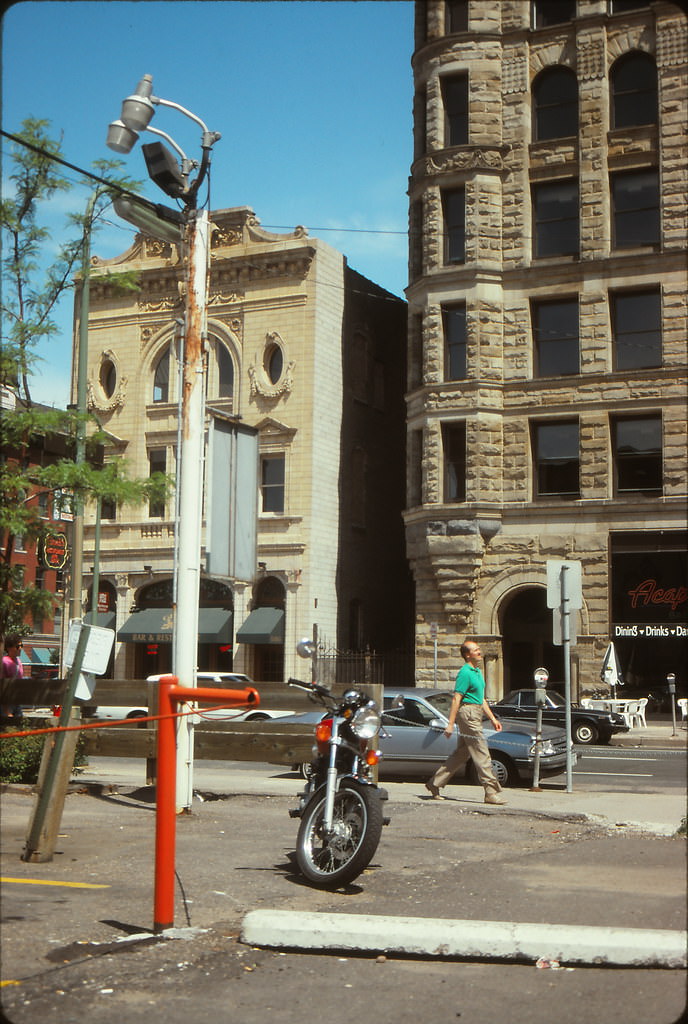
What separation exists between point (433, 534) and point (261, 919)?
90.5 feet

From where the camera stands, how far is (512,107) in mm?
33688

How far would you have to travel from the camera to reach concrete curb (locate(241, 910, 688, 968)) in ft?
15.9

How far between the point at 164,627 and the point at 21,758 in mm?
26119

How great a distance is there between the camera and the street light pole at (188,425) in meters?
10.7

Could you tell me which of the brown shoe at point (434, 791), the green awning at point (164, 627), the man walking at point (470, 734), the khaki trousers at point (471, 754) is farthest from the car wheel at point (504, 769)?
the green awning at point (164, 627)

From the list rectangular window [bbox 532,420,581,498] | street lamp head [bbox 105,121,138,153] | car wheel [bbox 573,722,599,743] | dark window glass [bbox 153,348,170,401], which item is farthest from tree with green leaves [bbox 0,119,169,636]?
dark window glass [bbox 153,348,170,401]

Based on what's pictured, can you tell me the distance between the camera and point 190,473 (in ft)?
35.1

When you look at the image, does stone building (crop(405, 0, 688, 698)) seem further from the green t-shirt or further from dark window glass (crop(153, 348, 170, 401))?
the green t-shirt

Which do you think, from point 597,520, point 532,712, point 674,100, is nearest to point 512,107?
point 674,100

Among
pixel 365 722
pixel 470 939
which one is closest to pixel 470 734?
pixel 365 722

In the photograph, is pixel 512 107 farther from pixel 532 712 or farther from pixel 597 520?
pixel 532 712

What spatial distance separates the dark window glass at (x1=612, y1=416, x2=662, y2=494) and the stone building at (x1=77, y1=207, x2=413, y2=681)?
10150 mm

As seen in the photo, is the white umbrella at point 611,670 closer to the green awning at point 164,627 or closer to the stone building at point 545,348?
the stone building at point 545,348

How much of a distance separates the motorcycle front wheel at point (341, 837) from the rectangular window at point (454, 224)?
27826mm
